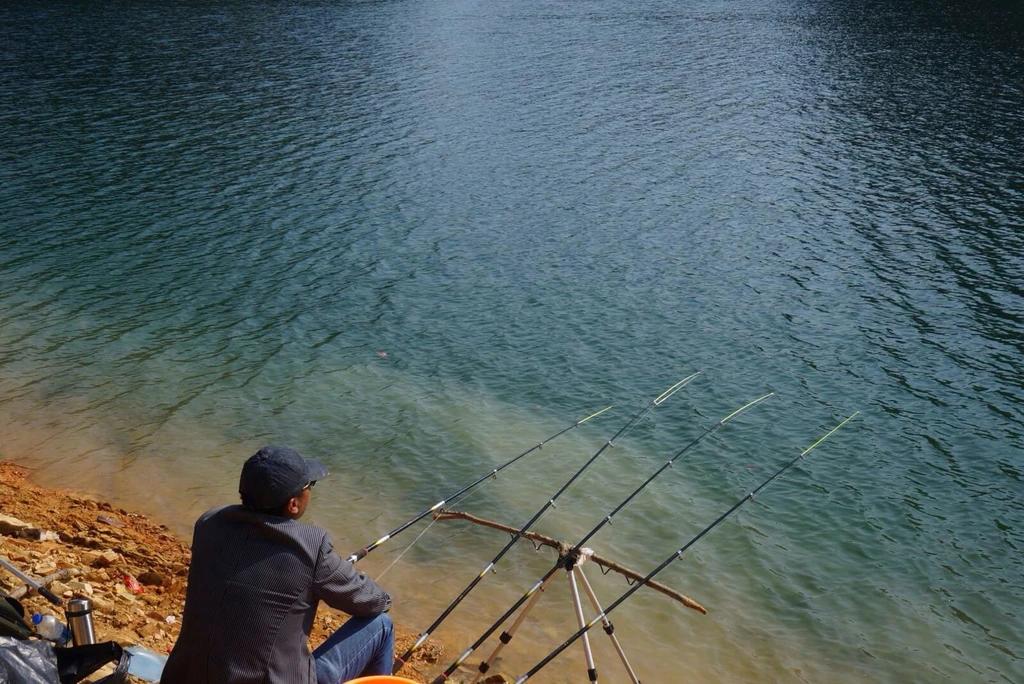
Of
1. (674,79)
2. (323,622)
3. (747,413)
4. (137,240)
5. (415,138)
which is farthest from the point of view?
(674,79)

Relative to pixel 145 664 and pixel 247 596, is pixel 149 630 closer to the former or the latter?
pixel 145 664

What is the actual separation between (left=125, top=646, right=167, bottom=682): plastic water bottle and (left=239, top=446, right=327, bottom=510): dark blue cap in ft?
7.14

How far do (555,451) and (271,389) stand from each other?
5.09 meters

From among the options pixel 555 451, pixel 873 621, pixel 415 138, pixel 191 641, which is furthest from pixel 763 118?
pixel 191 641

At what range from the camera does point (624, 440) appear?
559 inches

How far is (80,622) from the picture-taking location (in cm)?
604

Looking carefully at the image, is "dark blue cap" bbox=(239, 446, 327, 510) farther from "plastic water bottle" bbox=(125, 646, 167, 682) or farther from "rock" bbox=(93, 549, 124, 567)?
"rock" bbox=(93, 549, 124, 567)

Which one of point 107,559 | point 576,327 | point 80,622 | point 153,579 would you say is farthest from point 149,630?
point 576,327

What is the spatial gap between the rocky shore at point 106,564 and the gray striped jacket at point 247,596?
2.88m

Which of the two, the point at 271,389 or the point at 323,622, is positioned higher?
the point at 323,622

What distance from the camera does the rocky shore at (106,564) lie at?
306 inches

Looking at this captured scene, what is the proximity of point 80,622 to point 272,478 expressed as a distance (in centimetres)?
232

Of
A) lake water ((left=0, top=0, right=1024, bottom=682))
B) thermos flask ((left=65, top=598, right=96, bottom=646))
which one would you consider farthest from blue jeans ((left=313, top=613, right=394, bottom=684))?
lake water ((left=0, top=0, right=1024, bottom=682))

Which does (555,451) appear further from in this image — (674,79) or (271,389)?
(674,79)
